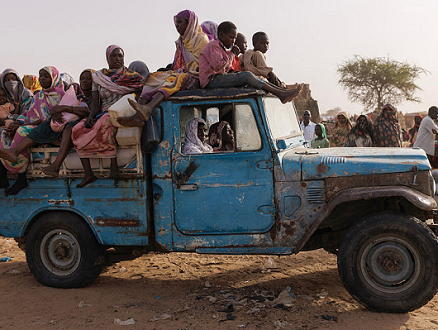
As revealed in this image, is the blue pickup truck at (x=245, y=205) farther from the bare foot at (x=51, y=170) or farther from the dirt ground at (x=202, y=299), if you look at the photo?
the dirt ground at (x=202, y=299)

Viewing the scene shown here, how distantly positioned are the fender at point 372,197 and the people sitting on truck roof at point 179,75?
1.89 metres

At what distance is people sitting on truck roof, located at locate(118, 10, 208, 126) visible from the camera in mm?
4355

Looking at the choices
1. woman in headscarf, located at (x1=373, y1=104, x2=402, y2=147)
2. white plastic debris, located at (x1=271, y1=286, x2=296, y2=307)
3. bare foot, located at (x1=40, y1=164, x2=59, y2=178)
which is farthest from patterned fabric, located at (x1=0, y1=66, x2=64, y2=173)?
woman in headscarf, located at (x1=373, y1=104, x2=402, y2=147)

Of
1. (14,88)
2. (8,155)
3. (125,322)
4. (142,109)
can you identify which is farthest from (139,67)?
(125,322)

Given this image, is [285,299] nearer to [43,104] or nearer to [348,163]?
[348,163]

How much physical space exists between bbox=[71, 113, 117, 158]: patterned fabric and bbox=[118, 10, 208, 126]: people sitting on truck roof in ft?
0.88

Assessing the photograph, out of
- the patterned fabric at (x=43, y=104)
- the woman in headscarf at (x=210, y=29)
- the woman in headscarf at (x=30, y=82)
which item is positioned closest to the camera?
the patterned fabric at (x=43, y=104)

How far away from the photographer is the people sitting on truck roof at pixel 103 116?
4.57 metres

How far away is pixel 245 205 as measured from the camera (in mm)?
4359

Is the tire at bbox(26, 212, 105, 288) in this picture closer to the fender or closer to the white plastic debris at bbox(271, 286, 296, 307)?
the white plastic debris at bbox(271, 286, 296, 307)

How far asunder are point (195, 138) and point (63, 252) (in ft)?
6.56

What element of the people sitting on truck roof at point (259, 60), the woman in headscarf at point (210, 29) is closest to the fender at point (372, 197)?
the people sitting on truck roof at point (259, 60)

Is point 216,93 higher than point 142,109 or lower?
higher

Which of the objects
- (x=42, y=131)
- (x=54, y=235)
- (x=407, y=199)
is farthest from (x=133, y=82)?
(x=407, y=199)
